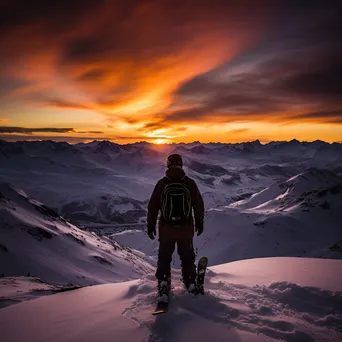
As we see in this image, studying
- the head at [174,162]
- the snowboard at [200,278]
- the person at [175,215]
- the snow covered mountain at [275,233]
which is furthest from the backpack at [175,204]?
the snow covered mountain at [275,233]

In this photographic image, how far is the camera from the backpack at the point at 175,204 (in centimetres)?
472

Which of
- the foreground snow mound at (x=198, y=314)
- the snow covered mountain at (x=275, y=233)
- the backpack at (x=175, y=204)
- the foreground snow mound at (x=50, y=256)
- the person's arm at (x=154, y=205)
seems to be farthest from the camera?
the snow covered mountain at (x=275, y=233)

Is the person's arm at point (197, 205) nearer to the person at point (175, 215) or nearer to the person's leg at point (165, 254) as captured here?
the person at point (175, 215)

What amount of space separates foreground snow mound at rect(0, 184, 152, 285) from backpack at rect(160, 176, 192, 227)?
14440mm

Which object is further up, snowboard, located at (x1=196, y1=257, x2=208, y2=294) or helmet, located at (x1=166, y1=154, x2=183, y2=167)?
helmet, located at (x1=166, y1=154, x2=183, y2=167)

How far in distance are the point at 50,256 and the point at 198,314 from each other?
20.0 metres

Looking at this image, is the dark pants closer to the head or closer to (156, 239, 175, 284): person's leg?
(156, 239, 175, 284): person's leg

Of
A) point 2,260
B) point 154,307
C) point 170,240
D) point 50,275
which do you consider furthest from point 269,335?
point 2,260

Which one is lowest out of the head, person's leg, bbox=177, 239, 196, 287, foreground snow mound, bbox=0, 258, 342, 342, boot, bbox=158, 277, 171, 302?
foreground snow mound, bbox=0, 258, 342, 342

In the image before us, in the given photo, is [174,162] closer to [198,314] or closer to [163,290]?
[163,290]

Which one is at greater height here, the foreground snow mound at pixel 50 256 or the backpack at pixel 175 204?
the backpack at pixel 175 204

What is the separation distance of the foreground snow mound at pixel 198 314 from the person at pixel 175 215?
43cm

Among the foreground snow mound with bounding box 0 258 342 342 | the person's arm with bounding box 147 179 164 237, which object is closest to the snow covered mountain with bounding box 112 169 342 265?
the foreground snow mound with bounding box 0 258 342 342

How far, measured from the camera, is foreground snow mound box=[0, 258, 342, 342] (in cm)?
346
